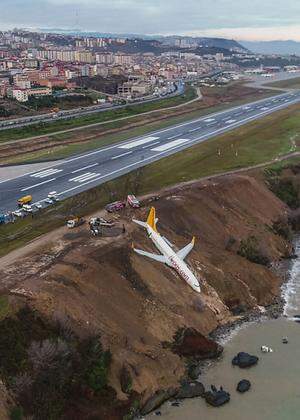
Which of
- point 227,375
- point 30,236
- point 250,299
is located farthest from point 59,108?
point 227,375

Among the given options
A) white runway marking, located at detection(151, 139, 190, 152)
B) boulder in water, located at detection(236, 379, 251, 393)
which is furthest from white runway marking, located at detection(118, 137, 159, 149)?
boulder in water, located at detection(236, 379, 251, 393)

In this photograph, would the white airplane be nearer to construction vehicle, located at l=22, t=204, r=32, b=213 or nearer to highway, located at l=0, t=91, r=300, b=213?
construction vehicle, located at l=22, t=204, r=32, b=213

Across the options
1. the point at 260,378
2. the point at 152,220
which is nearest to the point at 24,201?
the point at 152,220

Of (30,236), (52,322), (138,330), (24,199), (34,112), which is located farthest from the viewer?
(34,112)

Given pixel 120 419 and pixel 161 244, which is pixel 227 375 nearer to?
pixel 120 419

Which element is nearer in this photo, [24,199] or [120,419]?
[120,419]
